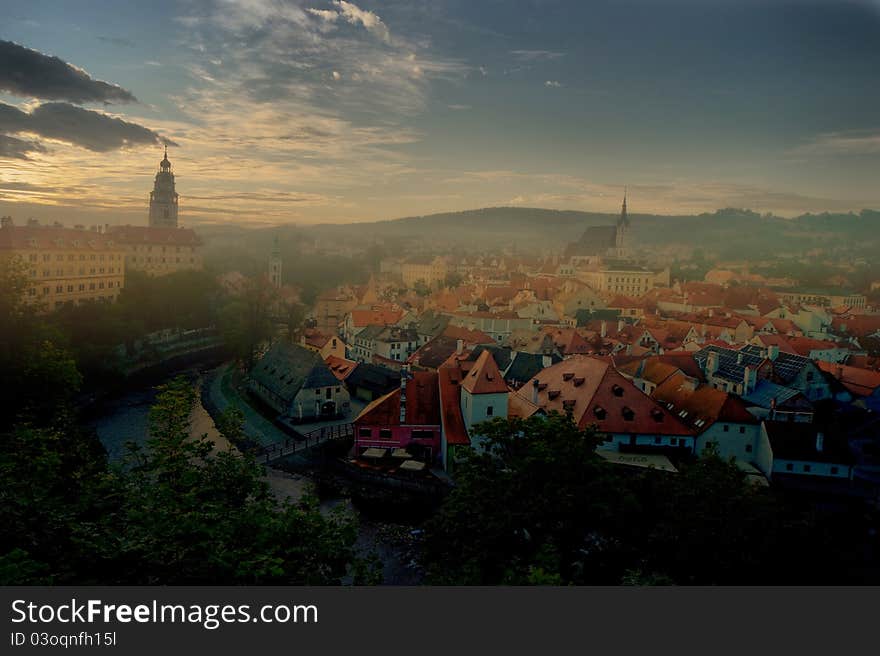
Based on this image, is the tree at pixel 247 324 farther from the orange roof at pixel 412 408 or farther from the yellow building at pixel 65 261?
the orange roof at pixel 412 408

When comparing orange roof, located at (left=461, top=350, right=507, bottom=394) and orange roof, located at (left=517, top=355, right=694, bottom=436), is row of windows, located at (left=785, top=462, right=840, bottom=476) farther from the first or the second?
orange roof, located at (left=461, top=350, right=507, bottom=394)

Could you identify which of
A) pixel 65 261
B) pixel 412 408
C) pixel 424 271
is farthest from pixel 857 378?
pixel 424 271

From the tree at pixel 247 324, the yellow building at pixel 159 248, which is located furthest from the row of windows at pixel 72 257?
the yellow building at pixel 159 248

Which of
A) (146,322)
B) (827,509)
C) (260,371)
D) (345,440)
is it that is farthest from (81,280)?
(827,509)

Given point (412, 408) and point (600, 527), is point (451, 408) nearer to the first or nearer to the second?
point (412, 408)
